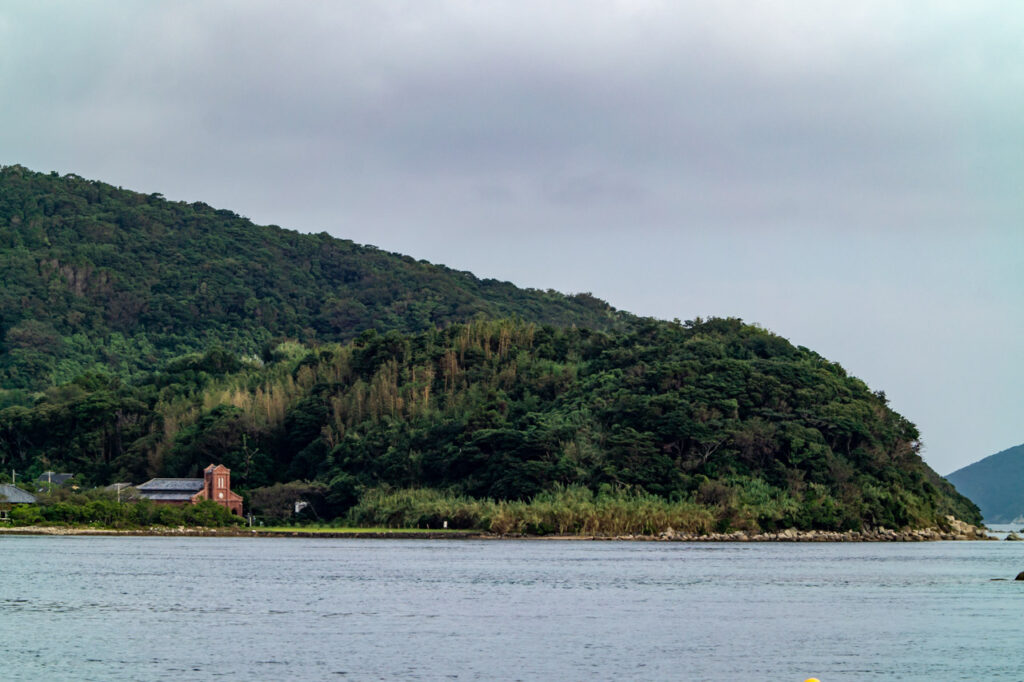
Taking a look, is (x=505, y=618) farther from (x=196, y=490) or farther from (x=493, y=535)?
(x=196, y=490)

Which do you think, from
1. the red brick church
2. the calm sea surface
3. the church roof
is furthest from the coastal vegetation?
the calm sea surface

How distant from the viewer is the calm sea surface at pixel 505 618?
26.4 metres

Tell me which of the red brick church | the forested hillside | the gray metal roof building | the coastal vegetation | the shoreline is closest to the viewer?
the shoreline

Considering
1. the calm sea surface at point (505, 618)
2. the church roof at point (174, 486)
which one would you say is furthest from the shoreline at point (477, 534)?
the calm sea surface at point (505, 618)

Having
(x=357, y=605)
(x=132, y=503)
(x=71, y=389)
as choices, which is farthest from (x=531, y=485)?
(x=71, y=389)

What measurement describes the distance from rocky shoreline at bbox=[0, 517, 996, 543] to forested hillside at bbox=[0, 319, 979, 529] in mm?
798

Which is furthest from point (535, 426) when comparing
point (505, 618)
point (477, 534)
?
point (505, 618)

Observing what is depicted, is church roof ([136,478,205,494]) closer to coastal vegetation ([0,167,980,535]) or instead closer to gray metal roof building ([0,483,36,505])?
coastal vegetation ([0,167,980,535])

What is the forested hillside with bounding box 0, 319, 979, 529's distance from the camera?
83062 millimetres

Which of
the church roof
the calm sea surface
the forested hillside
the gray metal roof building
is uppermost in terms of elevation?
the forested hillside

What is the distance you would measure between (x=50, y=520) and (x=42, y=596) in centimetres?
4752

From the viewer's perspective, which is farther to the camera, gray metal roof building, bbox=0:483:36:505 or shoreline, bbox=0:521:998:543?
gray metal roof building, bbox=0:483:36:505

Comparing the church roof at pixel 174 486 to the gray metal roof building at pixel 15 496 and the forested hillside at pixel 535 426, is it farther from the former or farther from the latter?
the gray metal roof building at pixel 15 496

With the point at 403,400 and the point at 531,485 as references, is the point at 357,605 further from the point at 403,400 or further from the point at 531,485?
the point at 403,400
